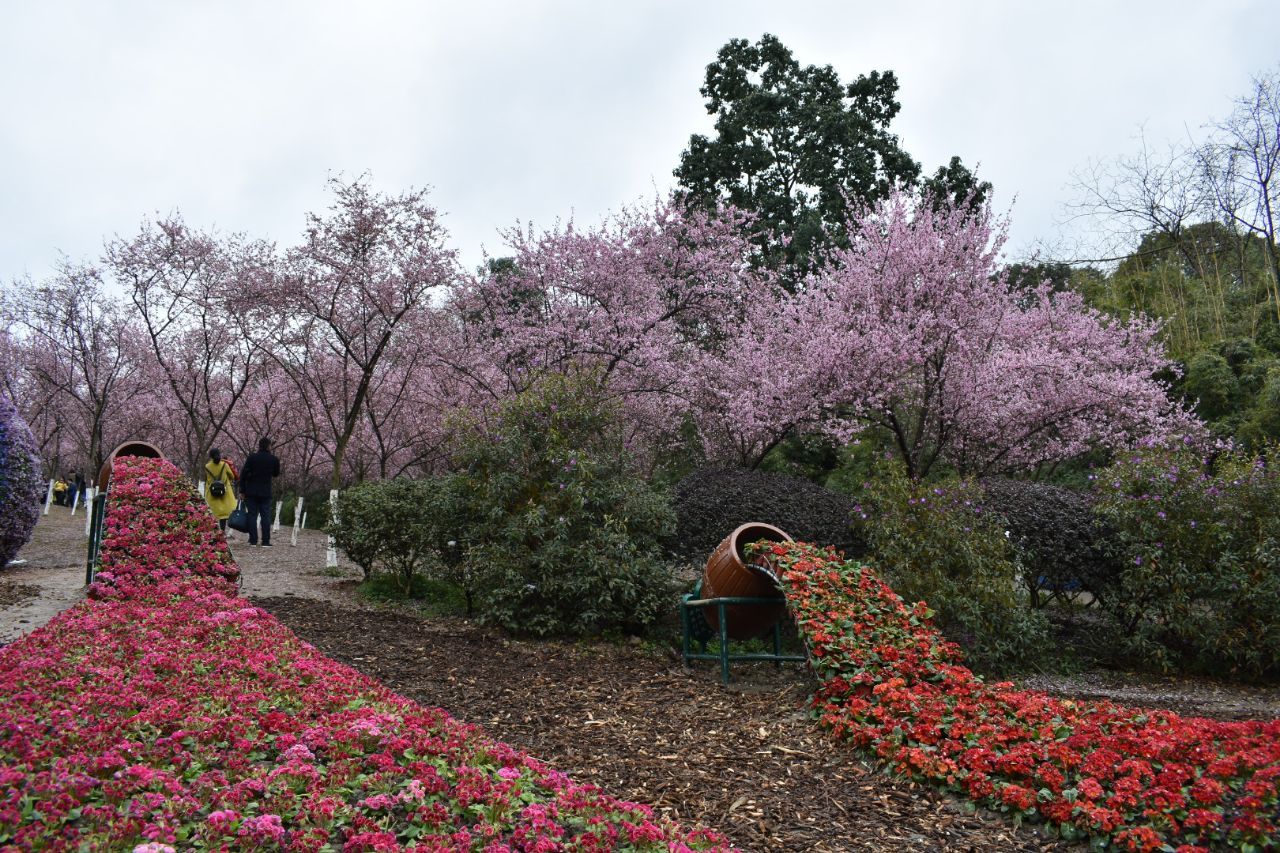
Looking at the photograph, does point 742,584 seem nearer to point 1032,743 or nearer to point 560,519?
point 560,519

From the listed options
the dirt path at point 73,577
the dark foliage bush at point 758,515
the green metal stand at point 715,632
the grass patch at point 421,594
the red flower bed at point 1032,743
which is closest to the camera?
Answer: the red flower bed at point 1032,743

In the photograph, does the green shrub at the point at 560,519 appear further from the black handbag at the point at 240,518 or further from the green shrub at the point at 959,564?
the black handbag at the point at 240,518

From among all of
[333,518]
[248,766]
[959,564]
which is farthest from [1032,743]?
[333,518]

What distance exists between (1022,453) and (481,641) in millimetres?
7254

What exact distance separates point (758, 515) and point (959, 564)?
5.54 feet

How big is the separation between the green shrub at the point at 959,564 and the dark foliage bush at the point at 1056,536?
181 millimetres

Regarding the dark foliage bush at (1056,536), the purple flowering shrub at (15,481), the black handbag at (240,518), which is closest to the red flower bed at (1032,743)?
the dark foliage bush at (1056,536)

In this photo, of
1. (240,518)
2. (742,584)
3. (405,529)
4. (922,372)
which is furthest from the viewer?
(240,518)

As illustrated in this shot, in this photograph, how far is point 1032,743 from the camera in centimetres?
359

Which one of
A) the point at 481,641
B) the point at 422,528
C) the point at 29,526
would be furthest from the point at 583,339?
the point at 29,526

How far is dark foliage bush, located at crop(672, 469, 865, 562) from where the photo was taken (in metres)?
7.43

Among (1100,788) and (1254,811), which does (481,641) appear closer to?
(1100,788)

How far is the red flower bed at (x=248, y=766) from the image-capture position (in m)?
2.15

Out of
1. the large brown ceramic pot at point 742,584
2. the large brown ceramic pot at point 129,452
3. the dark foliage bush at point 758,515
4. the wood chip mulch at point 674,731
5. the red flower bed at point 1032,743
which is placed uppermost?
the large brown ceramic pot at point 129,452
